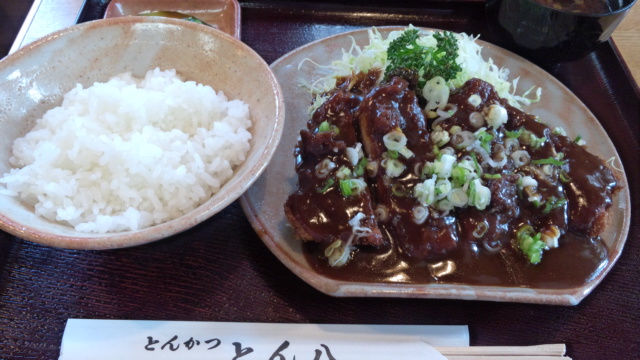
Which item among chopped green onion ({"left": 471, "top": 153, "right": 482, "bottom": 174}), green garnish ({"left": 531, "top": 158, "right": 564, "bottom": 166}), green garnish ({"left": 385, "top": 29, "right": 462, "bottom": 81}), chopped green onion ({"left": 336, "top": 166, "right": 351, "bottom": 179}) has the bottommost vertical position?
green garnish ({"left": 531, "top": 158, "right": 564, "bottom": 166})

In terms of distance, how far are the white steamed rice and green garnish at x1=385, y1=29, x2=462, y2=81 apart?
94cm

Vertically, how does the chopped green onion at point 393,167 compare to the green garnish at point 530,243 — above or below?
above

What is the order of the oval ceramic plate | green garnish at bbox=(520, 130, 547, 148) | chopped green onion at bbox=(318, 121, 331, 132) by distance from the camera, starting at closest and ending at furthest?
the oval ceramic plate → chopped green onion at bbox=(318, 121, 331, 132) → green garnish at bbox=(520, 130, 547, 148)

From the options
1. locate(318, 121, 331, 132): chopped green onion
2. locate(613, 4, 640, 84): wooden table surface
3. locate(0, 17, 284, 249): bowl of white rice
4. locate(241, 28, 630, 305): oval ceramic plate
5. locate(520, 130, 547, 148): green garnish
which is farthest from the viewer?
locate(613, 4, 640, 84): wooden table surface

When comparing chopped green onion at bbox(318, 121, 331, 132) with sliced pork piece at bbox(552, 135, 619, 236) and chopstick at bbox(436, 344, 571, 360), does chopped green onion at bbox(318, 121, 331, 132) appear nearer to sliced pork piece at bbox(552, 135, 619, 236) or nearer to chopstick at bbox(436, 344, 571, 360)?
chopstick at bbox(436, 344, 571, 360)

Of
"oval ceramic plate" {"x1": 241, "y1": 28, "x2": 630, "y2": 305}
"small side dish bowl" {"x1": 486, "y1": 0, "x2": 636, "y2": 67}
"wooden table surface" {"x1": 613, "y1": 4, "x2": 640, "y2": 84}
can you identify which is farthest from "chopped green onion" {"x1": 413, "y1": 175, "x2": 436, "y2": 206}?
"wooden table surface" {"x1": 613, "y1": 4, "x2": 640, "y2": 84}

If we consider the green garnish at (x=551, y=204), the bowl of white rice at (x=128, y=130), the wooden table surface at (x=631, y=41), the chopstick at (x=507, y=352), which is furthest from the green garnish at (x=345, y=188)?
the wooden table surface at (x=631, y=41)

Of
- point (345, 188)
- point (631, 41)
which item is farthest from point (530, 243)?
point (631, 41)

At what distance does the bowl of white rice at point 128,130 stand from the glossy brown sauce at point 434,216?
35 cm

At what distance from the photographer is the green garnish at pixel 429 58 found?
2.42 m

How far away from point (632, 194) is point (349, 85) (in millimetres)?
1672

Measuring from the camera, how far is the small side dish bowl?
8.55 ft

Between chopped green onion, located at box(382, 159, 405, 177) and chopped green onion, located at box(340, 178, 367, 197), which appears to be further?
chopped green onion, located at box(382, 159, 405, 177)

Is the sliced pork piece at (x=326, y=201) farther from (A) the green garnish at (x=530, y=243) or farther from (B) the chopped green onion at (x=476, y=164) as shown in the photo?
(A) the green garnish at (x=530, y=243)
